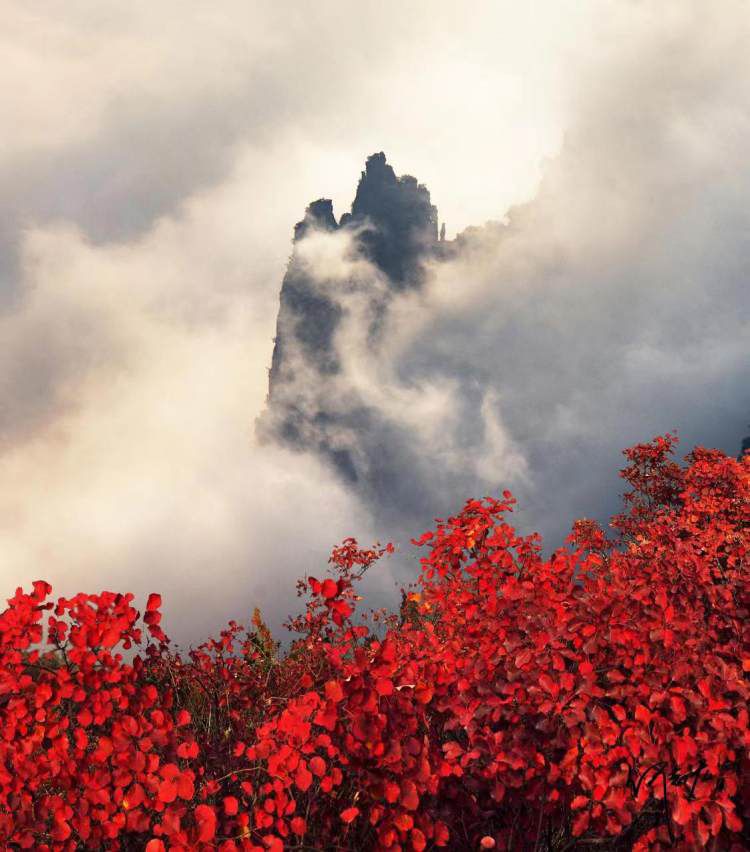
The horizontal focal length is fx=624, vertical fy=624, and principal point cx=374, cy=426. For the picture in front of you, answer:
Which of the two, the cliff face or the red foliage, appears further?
the cliff face

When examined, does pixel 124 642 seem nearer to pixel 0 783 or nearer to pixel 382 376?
pixel 0 783

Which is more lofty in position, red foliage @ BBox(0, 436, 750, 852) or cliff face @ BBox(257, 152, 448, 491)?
cliff face @ BBox(257, 152, 448, 491)

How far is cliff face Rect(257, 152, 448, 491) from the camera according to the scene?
129 m

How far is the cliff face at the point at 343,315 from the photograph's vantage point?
129250 mm

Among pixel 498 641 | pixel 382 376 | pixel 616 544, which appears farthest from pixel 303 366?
pixel 498 641

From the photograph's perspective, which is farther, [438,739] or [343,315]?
[343,315]

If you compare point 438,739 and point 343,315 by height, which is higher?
point 343,315

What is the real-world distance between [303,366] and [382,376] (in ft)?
55.6

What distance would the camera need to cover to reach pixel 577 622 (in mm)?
4430

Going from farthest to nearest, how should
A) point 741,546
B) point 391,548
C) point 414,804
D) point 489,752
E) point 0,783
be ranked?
point 391,548 → point 741,546 → point 489,752 → point 0,783 → point 414,804

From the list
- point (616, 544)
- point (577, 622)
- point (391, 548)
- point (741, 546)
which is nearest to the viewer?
point (577, 622)

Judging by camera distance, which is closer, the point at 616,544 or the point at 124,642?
the point at 124,642

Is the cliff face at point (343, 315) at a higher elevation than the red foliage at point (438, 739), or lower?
higher

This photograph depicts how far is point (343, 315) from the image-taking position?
5285 inches
